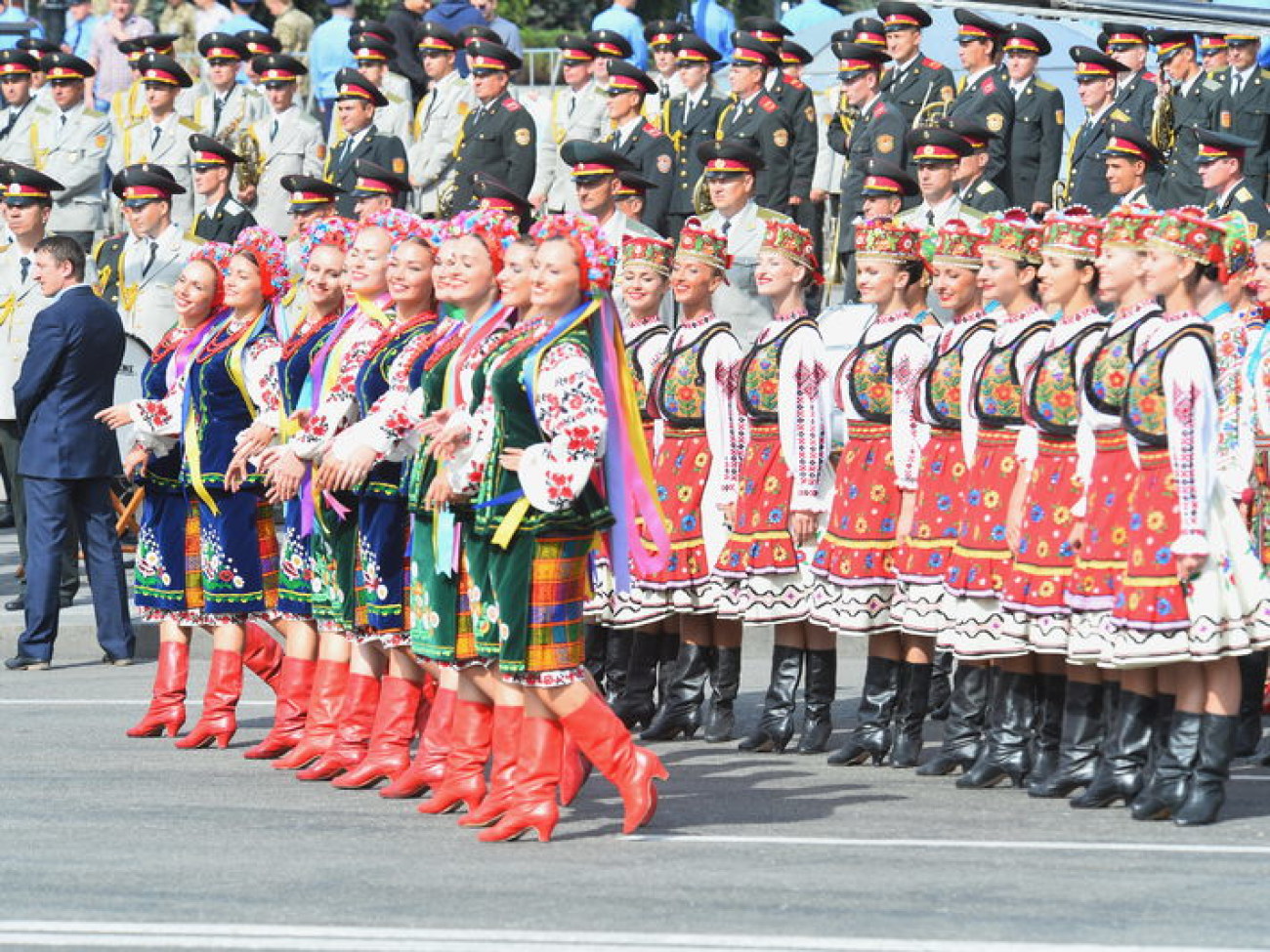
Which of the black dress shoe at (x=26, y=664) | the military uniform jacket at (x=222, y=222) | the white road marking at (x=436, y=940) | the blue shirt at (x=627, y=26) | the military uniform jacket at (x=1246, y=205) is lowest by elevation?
the black dress shoe at (x=26, y=664)

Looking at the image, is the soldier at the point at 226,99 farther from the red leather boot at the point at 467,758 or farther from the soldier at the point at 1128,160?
the red leather boot at the point at 467,758

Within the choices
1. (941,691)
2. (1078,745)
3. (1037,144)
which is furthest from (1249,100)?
(1078,745)

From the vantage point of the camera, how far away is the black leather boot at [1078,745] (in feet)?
32.4

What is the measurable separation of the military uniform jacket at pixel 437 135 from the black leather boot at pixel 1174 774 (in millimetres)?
10192

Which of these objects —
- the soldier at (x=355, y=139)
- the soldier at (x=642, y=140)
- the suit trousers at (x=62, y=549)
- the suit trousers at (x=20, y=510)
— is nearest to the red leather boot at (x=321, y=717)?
the suit trousers at (x=62, y=549)

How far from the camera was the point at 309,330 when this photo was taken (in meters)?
10.8

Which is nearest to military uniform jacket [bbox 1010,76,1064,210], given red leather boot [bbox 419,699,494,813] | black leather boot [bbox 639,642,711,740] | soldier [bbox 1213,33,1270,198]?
soldier [bbox 1213,33,1270,198]

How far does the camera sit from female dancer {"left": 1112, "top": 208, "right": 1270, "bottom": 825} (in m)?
9.05

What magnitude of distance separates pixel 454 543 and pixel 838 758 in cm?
224

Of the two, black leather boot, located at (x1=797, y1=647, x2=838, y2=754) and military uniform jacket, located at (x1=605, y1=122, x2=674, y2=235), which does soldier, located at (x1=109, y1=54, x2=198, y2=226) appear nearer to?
military uniform jacket, located at (x1=605, y1=122, x2=674, y2=235)

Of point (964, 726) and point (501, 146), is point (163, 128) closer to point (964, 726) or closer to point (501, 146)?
point (501, 146)

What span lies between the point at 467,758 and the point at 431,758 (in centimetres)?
48

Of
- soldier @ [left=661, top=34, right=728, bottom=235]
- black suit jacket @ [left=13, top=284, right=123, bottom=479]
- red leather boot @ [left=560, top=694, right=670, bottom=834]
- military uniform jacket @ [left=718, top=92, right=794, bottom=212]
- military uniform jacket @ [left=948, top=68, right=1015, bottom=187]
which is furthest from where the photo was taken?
soldier @ [left=661, top=34, right=728, bottom=235]

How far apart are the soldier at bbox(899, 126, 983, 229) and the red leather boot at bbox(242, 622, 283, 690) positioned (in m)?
4.34
